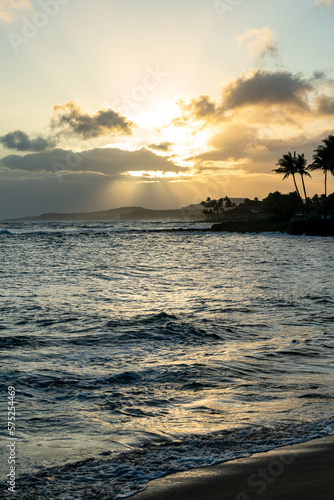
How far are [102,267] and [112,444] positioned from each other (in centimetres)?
2388

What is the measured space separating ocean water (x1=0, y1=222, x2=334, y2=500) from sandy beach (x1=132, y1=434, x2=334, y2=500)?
0.19m

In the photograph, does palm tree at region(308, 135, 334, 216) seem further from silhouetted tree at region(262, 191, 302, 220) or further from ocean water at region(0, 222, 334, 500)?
ocean water at region(0, 222, 334, 500)

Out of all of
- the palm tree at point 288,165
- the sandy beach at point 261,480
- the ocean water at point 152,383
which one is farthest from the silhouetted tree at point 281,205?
the sandy beach at point 261,480

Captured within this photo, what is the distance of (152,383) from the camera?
695 centimetres

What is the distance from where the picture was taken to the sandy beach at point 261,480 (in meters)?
3.54

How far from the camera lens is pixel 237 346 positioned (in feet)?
30.5

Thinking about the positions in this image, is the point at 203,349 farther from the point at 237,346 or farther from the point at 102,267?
the point at 102,267

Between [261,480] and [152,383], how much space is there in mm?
3302

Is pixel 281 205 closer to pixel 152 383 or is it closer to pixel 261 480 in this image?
pixel 152 383

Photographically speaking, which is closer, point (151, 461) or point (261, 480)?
point (261, 480)

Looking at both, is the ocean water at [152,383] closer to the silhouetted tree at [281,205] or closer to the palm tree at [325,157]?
the palm tree at [325,157]

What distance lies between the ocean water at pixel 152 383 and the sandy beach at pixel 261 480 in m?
0.19

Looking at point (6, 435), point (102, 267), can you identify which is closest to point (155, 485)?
point (6, 435)

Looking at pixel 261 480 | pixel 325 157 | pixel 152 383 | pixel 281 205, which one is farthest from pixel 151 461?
pixel 281 205
